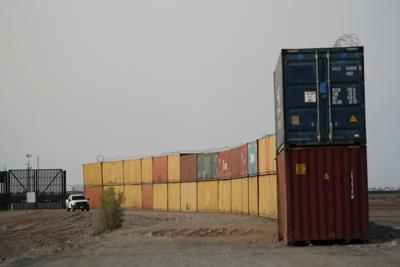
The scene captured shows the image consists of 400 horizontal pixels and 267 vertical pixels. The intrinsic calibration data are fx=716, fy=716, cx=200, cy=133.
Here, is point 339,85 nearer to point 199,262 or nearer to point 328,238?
point 328,238

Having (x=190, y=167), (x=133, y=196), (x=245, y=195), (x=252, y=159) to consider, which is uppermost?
(x=252, y=159)

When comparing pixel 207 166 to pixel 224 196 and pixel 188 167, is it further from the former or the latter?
pixel 224 196

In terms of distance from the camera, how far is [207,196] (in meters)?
47.9

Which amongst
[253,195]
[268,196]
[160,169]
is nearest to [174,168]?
[160,169]

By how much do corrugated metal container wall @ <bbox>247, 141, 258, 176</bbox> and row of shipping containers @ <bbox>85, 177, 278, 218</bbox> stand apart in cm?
44

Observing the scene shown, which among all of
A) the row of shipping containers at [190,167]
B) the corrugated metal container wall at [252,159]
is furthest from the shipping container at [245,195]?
the corrugated metal container wall at [252,159]

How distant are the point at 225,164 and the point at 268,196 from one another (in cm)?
1065

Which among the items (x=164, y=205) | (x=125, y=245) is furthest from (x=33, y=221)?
(x=125, y=245)

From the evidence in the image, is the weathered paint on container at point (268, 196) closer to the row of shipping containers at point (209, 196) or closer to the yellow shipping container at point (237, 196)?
the row of shipping containers at point (209, 196)

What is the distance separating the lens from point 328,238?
1903 cm

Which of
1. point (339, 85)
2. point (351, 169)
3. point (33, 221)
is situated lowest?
point (33, 221)

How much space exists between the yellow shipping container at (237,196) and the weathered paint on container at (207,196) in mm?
3419

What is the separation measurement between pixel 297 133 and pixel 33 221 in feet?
108

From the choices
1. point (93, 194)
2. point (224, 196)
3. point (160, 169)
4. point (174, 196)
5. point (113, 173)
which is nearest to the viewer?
point (224, 196)
